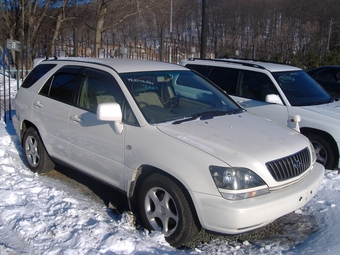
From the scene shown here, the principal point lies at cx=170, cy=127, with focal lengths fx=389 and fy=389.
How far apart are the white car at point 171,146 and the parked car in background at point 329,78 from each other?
6.36 meters

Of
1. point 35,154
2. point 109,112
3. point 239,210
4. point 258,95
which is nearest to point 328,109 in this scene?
point 258,95

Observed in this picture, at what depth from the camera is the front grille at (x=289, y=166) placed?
3509mm

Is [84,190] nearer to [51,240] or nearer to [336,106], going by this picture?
[51,240]

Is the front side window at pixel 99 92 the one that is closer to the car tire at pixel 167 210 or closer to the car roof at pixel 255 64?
the car tire at pixel 167 210

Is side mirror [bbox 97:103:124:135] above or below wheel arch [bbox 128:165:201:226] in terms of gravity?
above

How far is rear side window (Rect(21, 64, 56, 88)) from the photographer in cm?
566

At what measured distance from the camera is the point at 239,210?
3236 millimetres

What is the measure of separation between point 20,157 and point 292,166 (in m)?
4.36

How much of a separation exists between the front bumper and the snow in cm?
40

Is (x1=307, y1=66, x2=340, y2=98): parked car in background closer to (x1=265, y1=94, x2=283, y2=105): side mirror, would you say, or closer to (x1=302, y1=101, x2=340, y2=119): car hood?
(x1=302, y1=101, x2=340, y2=119): car hood

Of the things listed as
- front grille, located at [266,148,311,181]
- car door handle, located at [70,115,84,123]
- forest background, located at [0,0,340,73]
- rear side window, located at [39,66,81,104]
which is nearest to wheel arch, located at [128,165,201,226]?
Result: front grille, located at [266,148,311,181]

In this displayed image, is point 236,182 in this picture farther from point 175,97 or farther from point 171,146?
point 175,97

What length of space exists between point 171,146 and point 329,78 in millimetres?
8360

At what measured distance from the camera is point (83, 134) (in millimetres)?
4566
